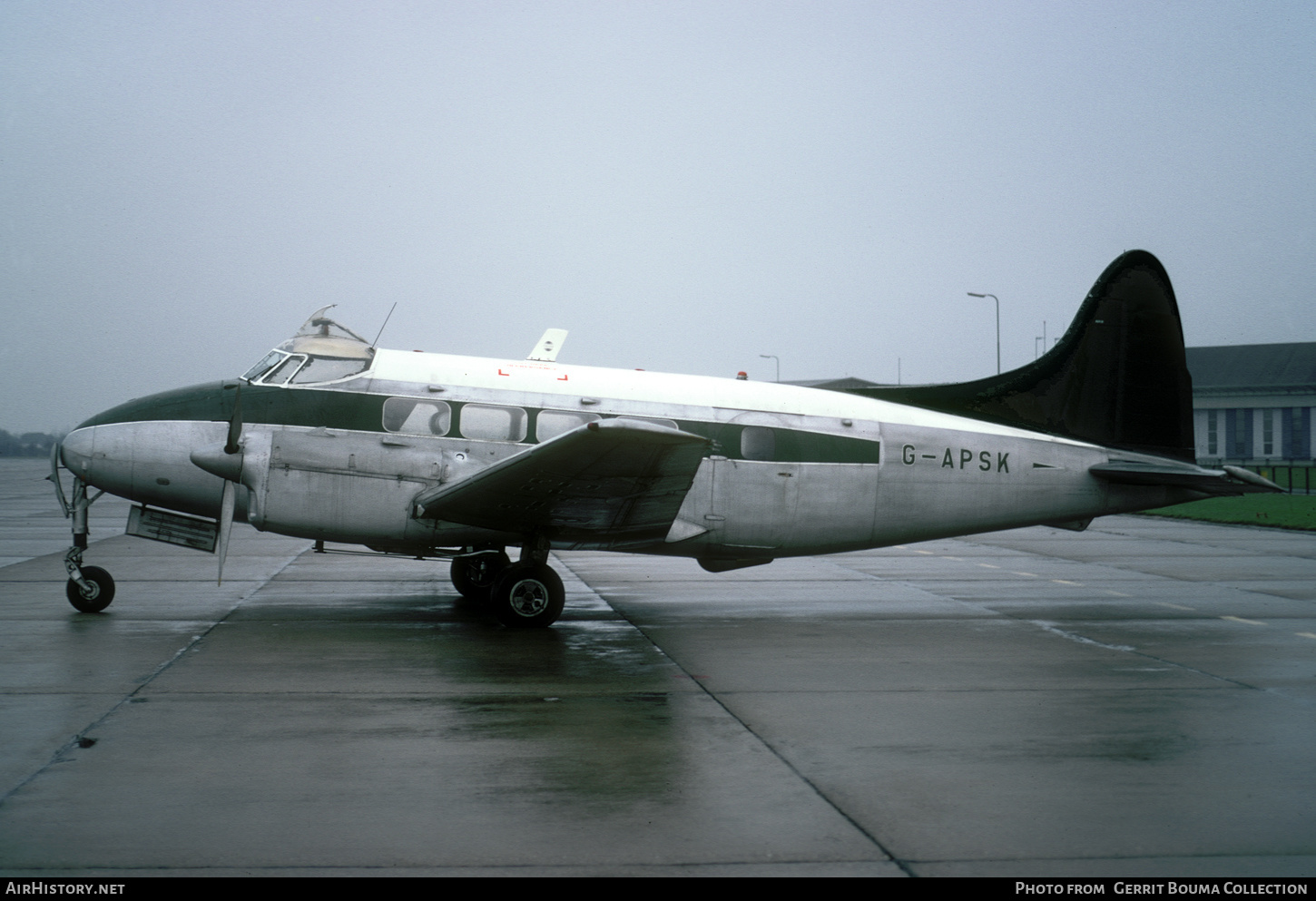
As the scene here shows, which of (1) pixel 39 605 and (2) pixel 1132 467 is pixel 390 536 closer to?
(1) pixel 39 605

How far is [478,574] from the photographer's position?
14.7 meters

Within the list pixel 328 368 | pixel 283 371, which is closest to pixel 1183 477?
pixel 328 368

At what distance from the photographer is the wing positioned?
10.5m

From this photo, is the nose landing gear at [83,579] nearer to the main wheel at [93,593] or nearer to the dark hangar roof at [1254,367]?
the main wheel at [93,593]

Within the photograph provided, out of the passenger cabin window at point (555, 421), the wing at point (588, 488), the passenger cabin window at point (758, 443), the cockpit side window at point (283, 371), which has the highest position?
the cockpit side window at point (283, 371)

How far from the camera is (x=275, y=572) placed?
18562mm

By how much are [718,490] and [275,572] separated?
9096mm

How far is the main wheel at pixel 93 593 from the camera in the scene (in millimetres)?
12891

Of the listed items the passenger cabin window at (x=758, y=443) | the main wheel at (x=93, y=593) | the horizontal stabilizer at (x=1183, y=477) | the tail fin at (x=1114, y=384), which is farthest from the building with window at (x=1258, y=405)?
the main wheel at (x=93, y=593)

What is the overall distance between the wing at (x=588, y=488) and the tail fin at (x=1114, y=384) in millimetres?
4005

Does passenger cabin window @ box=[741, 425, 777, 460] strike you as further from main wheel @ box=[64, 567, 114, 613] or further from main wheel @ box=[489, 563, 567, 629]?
main wheel @ box=[64, 567, 114, 613]

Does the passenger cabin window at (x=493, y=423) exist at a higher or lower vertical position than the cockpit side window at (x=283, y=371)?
lower

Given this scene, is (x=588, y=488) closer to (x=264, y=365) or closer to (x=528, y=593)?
(x=528, y=593)

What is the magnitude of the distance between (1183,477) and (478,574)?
9370mm
